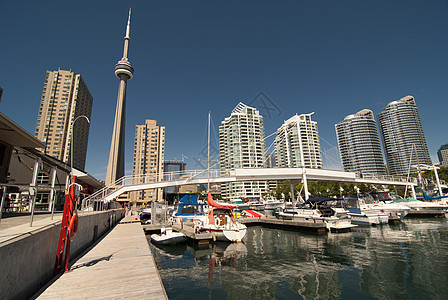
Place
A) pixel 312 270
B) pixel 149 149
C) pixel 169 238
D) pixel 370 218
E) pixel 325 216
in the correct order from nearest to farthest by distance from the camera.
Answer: pixel 312 270, pixel 169 238, pixel 325 216, pixel 370 218, pixel 149 149

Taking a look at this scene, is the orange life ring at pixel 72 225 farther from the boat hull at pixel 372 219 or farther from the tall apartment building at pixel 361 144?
the tall apartment building at pixel 361 144

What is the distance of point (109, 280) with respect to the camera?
7.11m

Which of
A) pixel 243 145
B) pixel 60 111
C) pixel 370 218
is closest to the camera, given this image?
pixel 370 218

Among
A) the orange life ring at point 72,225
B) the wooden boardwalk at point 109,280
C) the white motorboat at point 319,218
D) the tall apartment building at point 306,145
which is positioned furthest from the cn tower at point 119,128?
A: the tall apartment building at point 306,145

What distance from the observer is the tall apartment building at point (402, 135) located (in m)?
177

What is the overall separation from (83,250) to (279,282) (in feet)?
35.3

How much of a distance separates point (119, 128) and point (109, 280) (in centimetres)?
8227

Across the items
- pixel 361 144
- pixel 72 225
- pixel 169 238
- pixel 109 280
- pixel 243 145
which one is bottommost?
pixel 169 238

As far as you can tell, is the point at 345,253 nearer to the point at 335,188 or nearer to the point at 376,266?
the point at 376,266

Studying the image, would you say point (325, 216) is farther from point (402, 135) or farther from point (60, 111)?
point (402, 135)

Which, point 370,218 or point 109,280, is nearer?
point 109,280

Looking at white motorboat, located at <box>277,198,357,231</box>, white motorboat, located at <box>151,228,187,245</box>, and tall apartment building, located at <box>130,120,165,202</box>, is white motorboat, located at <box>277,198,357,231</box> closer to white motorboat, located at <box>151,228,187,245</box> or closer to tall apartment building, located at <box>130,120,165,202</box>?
white motorboat, located at <box>151,228,187,245</box>

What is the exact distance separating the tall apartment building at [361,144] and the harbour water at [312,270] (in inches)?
7393

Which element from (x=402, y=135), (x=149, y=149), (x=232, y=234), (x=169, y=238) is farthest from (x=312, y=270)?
(x=402, y=135)
